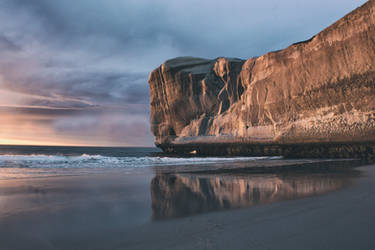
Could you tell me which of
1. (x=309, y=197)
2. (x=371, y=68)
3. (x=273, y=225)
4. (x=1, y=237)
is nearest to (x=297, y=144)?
(x=371, y=68)

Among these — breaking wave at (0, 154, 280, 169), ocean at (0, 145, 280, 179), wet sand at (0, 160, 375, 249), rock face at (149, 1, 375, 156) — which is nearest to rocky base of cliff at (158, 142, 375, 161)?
rock face at (149, 1, 375, 156)

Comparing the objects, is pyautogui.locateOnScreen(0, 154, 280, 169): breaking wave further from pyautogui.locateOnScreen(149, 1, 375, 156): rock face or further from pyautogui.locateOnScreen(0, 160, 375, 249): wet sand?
pyautogui.locateOnScreen(149, 1, 375, 156): rock face

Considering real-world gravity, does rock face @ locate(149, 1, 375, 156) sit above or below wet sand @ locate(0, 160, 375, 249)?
above

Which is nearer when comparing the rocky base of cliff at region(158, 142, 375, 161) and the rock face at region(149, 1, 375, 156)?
the rock face at region(149, 1, 375, 156)

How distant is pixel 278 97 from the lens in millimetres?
19328

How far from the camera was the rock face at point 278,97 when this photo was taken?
544 inches

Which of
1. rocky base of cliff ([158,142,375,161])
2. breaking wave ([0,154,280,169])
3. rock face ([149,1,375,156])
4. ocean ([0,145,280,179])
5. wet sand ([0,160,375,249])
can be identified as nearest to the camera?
wet sand ([0,160,375,249])

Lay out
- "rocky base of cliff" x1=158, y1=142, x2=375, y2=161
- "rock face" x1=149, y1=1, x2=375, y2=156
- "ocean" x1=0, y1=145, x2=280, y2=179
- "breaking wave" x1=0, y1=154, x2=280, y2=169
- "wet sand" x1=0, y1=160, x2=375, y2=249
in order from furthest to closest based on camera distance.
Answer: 1. "rocky base of cliff" x1=158, y1=142, x2=375, y2=161
2. "rock face" x1=149, y1=1, x2=375, y2=156
3. "breaking wave" x1=0, y1=154, x2=280, y2=169
4. "ocean" x1=0, y1=145, x2=280, y2=179
5. "wet sand" x1=0, y1=160, x2=375, y2=249

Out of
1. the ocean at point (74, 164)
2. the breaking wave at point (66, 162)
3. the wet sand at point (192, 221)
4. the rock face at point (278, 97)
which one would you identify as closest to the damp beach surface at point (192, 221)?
the wet sand at point (192, 221)

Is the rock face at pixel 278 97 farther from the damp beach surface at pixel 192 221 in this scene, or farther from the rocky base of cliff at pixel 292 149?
the damp beach surface at pixel 192 221

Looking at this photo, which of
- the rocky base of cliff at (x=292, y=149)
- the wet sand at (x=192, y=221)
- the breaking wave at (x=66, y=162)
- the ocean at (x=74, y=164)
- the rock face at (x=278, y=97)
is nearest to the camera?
the wet sand at (x=192, y=221)

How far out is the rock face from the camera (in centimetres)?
1381

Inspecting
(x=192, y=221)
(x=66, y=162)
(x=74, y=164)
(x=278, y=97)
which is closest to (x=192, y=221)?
(x=192, y=221)

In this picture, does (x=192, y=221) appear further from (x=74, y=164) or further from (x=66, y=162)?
(x=66, y=162)
